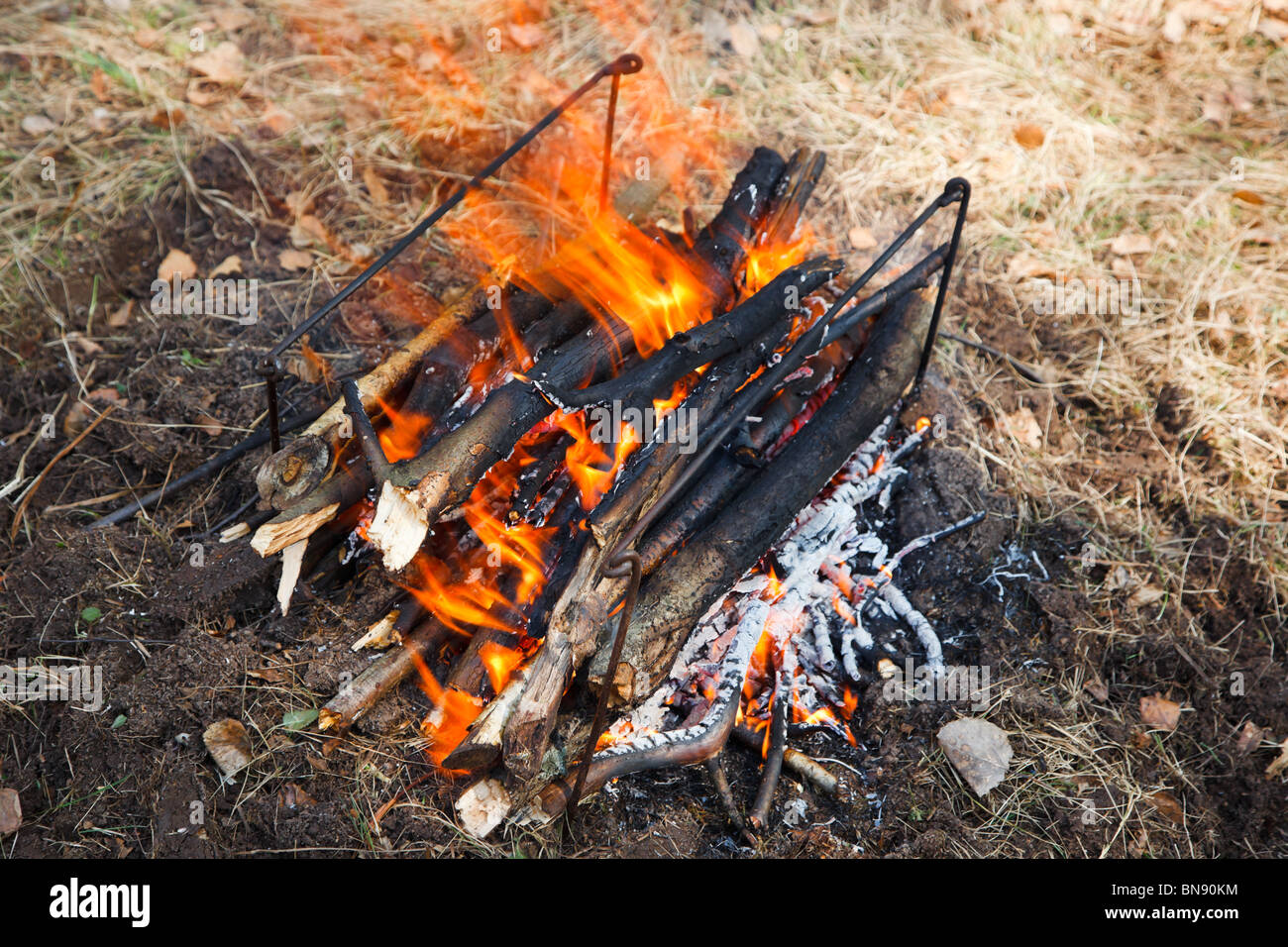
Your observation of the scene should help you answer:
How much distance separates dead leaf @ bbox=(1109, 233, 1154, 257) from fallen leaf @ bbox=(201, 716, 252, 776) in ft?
15.4

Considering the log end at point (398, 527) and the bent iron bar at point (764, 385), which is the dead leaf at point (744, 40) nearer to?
the bent iron bar at point (764, 385)

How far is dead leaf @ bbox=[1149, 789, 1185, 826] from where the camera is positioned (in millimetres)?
3092

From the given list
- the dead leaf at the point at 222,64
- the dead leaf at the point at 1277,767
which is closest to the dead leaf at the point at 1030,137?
the dead leaf at the point at 1277,767

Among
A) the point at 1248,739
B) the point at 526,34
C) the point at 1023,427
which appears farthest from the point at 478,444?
the point at 526,34

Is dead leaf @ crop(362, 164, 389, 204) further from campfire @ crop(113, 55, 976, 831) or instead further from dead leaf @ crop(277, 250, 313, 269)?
campfire @ crop(113, 55, 976, 831)

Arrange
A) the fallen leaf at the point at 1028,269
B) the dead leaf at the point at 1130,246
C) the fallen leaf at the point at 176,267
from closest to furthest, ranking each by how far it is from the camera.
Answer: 1. the fallen leaf at the point at 176,267
2. the fallen leaf at the point at 1028,269
3. the dead leaf at the point at 1130,246

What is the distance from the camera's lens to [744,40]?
559 cm

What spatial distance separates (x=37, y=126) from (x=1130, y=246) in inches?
228

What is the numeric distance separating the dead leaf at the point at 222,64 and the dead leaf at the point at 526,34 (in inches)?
62.6

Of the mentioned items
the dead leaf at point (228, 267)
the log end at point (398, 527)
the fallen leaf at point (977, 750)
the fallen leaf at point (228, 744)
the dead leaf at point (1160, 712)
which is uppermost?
the log end at point (398, 527)

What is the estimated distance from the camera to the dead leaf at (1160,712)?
3.32 meters
